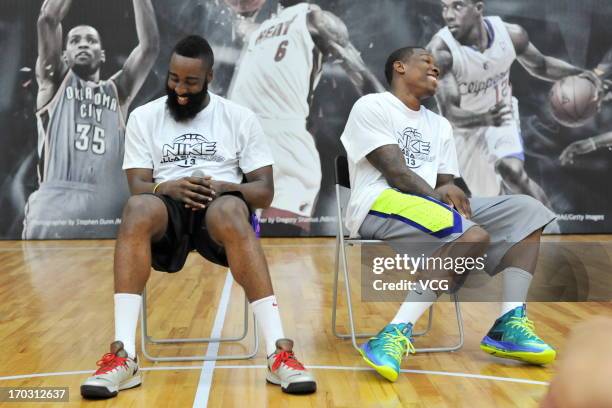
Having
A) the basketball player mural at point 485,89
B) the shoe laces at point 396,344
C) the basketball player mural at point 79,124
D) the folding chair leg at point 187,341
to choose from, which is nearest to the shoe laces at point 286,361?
the shoe laces at point 396,344

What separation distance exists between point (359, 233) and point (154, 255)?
0.88 metres

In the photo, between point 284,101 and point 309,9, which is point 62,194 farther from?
point 309,9

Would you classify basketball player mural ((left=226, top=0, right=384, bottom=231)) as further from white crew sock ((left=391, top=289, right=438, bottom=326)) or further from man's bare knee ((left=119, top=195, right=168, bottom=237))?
man's bare knee ((left=119, top=195, right=168, bottom=237))

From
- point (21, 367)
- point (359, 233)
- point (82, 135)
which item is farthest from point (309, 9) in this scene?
point (21, 367)

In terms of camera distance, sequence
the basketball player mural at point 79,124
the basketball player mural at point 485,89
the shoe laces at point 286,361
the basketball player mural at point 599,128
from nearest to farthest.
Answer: the shoe laces at point 286,361 < the basketball player mural at point 79,124 < the basketball player mural at point 485,89 < the basketball player mural at point 599,128

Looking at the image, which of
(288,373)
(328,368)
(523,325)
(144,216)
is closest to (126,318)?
(144,216)

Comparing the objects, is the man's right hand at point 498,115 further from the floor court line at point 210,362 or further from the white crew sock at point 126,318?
the white crew sock at point 126,318

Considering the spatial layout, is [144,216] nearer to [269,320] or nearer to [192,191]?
[192,191]

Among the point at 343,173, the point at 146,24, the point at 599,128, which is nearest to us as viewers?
the point at 343,173

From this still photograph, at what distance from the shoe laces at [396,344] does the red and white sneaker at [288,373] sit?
343 millimetres

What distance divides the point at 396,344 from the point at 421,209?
1.86 ft

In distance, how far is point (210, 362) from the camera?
342 centimetres

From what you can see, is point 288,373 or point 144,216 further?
point 144,216

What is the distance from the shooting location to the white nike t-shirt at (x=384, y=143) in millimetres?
3643
